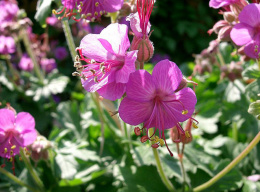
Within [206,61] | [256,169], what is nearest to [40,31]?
[206,61]

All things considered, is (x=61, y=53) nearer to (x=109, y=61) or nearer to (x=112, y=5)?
(x=112, y=5)

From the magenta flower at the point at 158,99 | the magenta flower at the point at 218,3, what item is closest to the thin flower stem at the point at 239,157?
the magenta flower at the point at 158,99

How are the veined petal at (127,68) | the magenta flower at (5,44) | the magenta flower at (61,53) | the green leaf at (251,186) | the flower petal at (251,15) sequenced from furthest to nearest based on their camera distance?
the magenta flower at (61,53) → the magenta flower at (5,44) → the green leaf at (251,186) → the flower petal at (251,15) → the veined petal at (127,68)

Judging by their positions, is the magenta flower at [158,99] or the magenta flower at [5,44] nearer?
the magenta flower at [158,99]

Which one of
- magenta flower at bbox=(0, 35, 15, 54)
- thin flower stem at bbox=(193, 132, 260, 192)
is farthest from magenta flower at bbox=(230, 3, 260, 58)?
magenta flower at bbox=(0, 35, 15, 54)

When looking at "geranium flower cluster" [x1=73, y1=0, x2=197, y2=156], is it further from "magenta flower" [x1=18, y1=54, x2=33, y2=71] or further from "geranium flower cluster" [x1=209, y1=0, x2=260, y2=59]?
"magenta flower" [x1=18, y1=54, x2=33, y2=71]

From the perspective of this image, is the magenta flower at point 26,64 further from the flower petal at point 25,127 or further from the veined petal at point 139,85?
the veined petal at point 139,85

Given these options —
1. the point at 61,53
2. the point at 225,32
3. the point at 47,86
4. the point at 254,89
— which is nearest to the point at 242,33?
the point at 225,32
